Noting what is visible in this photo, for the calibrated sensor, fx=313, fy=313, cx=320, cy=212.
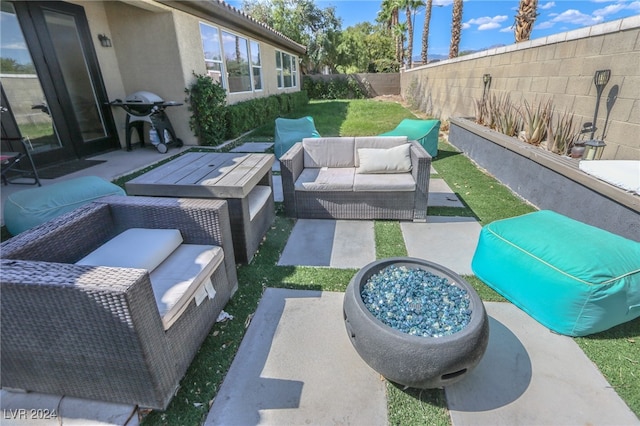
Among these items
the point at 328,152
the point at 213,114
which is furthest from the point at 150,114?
the point at 328,152

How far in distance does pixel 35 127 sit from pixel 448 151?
737 centimetres

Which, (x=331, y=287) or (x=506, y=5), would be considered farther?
(x=506, y=5)

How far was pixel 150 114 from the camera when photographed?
6.06 meters

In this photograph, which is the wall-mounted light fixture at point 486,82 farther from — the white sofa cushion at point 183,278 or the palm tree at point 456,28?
the white sofa cushion at point 183,278

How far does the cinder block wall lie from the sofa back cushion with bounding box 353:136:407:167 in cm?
229

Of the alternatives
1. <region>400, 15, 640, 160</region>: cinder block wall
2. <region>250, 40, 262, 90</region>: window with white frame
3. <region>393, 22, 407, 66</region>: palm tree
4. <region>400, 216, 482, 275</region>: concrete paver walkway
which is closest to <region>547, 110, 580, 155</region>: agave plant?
<region>400, 15, 640, 160</region>: cinder block wall

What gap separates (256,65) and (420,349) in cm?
1076

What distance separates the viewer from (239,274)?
2.64 meters

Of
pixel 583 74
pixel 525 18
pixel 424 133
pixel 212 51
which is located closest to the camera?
pixel 583 74

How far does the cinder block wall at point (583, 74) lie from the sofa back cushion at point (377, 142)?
2.29 metres

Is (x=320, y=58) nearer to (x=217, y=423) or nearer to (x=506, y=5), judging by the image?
(x=506, y=5)

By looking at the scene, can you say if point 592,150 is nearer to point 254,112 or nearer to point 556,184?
point 556,184

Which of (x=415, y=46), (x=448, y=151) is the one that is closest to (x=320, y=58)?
(x=415, y=46)

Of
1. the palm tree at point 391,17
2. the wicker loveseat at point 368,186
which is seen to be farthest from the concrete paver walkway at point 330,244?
the palm tree at point 391,17
